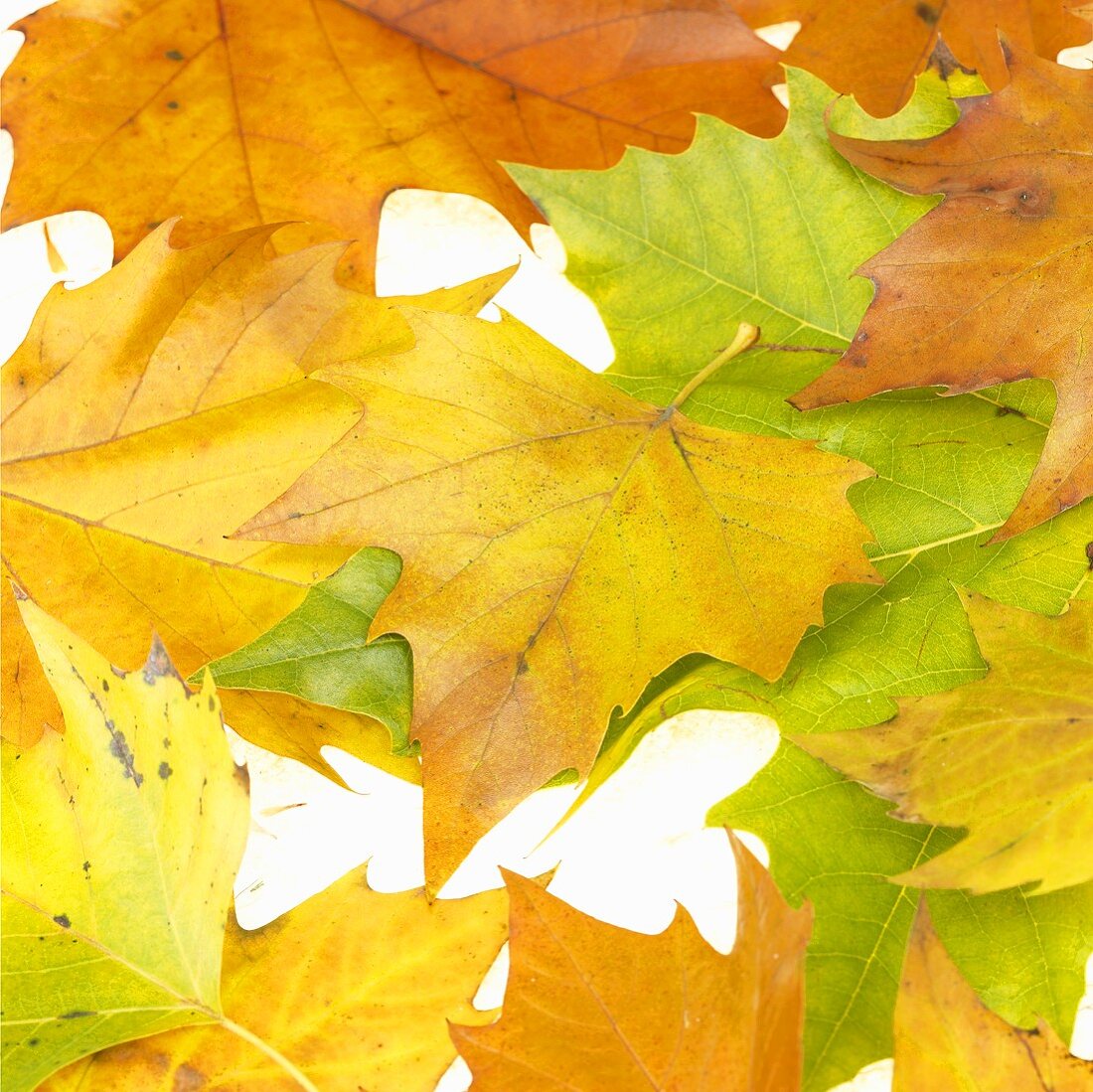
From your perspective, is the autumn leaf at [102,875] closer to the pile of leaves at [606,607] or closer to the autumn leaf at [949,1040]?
the pile of leaves at [606,607]

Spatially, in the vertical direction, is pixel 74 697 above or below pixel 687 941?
above

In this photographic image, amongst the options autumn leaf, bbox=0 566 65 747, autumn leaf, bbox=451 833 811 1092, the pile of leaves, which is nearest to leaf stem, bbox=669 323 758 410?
the pile of leaves

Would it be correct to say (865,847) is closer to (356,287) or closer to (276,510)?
(276,510)

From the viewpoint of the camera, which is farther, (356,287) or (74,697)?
(356,287)

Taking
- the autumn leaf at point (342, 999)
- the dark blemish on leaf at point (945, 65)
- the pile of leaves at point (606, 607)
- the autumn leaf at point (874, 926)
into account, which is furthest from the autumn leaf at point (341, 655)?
the dark blemish on leaf at point (945, 65)

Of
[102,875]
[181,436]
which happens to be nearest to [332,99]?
[181,436]

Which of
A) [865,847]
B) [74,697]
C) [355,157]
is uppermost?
[355,157]

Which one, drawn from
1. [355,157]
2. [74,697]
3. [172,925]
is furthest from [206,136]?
[172,925]
